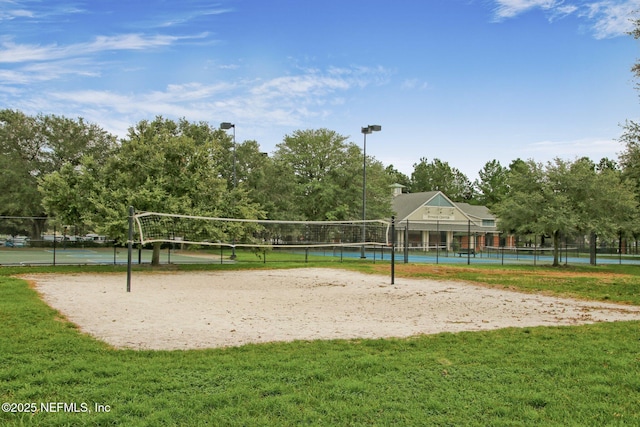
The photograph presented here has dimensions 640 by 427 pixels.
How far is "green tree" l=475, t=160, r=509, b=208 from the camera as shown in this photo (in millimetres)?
79250

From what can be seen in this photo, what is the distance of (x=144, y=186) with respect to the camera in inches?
712

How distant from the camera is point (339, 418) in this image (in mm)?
3836

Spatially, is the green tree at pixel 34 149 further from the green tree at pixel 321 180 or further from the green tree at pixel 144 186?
the green tree at pixel 144 186

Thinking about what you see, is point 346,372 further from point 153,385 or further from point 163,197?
point 163,197

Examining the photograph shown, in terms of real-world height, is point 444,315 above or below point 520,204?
below

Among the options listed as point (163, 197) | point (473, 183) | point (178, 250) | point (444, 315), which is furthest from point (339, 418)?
point (473, 183)

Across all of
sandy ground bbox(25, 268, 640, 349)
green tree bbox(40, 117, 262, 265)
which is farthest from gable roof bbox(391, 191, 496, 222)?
sandy ground bbox(25, 268, 640, 349)

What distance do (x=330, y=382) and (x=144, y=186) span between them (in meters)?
15.2

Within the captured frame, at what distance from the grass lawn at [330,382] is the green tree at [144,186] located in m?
11.0

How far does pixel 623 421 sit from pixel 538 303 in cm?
808

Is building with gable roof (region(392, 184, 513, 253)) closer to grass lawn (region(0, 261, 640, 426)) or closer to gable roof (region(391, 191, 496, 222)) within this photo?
gable roof (region(391, 191, 496, 222))

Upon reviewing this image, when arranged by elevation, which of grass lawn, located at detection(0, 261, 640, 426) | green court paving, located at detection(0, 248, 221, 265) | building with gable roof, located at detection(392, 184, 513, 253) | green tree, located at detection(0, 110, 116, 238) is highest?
green tree, located at detection(0, 110, 116, 238)

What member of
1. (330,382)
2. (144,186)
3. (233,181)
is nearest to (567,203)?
(233,181)

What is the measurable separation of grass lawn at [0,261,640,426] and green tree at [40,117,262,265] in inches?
434
